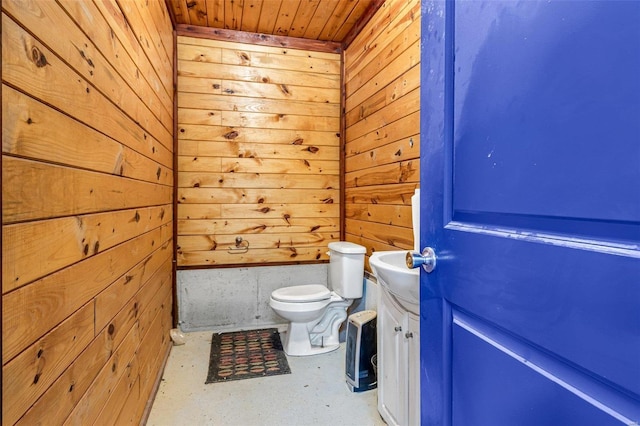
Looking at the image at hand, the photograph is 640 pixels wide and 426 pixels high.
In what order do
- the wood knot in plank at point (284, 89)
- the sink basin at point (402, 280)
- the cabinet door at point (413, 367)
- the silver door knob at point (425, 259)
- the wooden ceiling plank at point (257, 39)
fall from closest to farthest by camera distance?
the silver door knob at point (425, 259) → the sink basin at point (402, 280) → the cabinet door at point (413, 367) → the wooden ceiling plank at point (257, 39) → the wood knot in plank at point (284, 89)

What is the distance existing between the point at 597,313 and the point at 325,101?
9.58ft

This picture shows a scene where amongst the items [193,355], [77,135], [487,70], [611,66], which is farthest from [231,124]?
[611,66]

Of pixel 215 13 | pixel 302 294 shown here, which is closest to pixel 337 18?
pixel 215 13

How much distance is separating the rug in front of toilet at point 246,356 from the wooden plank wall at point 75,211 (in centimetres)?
60

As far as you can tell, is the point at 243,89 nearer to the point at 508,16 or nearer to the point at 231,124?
the point at 231,124

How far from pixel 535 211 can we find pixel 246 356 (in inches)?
92.4

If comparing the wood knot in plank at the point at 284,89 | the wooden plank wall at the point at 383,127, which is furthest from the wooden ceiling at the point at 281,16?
the wood knot in plank at the point at 284,89

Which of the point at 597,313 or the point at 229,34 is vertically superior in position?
the point at 229,34

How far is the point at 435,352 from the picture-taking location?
92 cm

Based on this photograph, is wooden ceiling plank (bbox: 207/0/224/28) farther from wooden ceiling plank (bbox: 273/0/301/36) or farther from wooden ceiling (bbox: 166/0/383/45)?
wooden ceiling plank (bbox: 273/0/301/36)

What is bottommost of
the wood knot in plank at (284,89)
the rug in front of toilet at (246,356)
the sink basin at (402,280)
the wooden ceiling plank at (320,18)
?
the rug in front of toilet at (246,356)

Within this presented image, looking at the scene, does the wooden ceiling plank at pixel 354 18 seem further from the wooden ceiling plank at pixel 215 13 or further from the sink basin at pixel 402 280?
the sink basin at pixel 402 280

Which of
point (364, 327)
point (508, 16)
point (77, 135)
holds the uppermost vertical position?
point (508, 16)

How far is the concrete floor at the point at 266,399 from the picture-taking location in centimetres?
180
